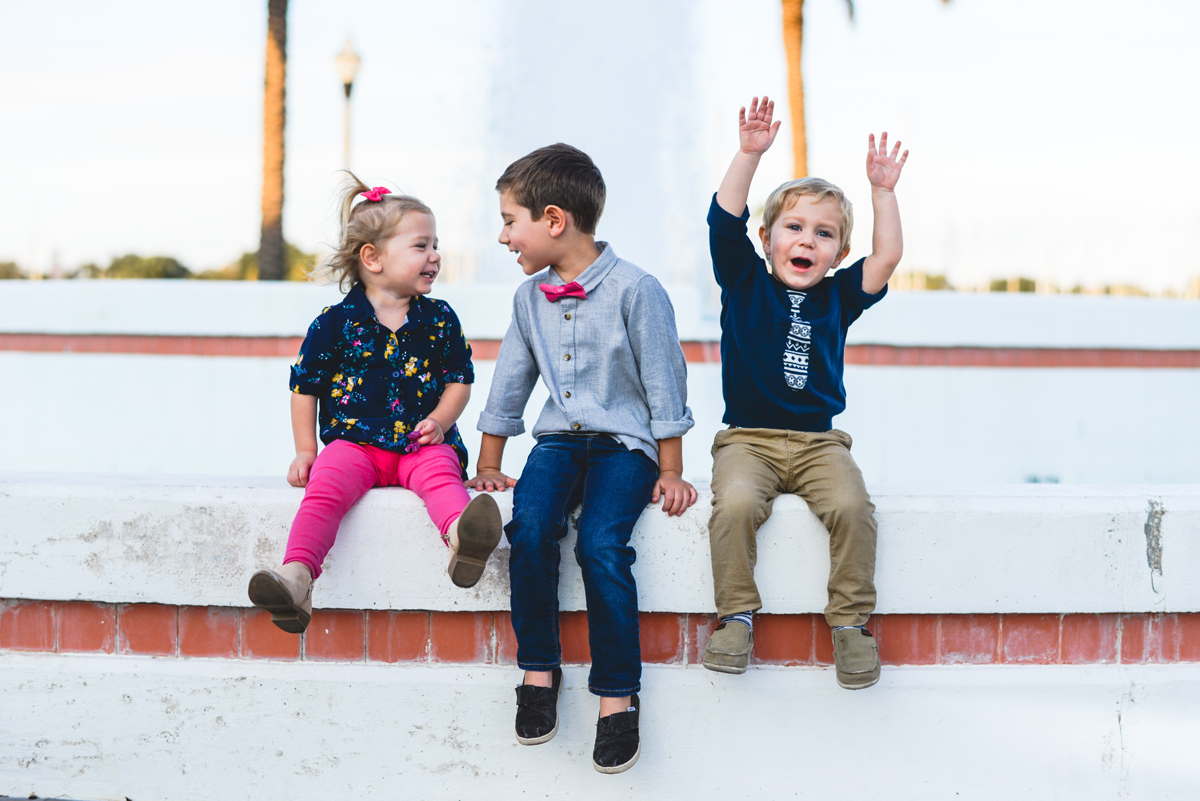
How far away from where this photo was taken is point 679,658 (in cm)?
238

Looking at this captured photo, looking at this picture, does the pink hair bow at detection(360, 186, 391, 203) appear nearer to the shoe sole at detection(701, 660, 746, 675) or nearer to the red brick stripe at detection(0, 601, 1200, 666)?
the red brick stripe at detection(0, 601, 1200, 666)

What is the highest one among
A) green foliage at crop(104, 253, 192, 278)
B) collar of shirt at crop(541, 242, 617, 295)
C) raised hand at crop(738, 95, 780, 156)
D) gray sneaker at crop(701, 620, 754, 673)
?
green foliage at crop(104, 253, 192, 278)

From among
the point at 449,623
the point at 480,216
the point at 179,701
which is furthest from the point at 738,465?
the point at 480,216

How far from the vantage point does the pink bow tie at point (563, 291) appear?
2.55 metres

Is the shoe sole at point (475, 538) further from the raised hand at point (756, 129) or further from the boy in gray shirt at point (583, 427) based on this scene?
the raised hand at point (756, 129)

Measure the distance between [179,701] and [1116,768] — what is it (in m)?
Answer: 2.46

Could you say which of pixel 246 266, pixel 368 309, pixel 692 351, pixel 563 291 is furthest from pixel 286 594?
pixel 246 266

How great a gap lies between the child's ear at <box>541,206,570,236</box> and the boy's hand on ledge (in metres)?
0.71

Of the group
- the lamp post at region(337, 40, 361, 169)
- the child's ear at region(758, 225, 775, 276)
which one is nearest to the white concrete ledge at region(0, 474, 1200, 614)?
the child's ear at region(758, 225, 775, 276)

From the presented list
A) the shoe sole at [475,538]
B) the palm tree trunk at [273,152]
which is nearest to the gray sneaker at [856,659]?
the shoe sole at [475,538]

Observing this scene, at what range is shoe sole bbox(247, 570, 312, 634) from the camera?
2.02m

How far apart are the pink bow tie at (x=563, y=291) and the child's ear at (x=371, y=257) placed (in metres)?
0.54

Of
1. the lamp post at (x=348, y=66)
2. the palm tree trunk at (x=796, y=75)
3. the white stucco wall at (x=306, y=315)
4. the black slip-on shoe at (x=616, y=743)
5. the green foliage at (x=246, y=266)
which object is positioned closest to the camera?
the black slip-on shoe at (x=616, y=743)

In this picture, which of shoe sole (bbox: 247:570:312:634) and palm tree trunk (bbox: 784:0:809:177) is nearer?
shoe sole (bbox: 247:570:312:634)
